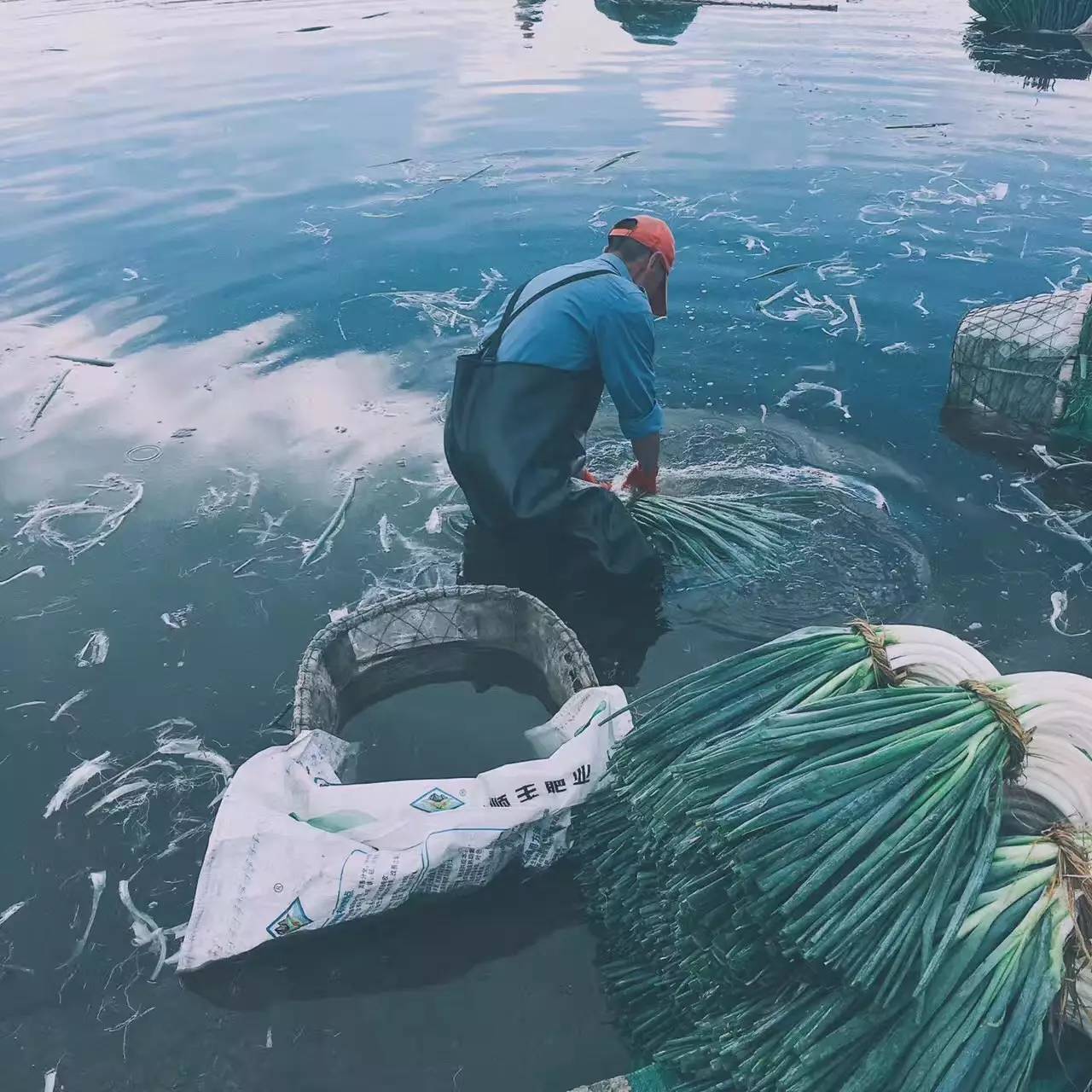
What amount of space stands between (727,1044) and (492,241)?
7731mm

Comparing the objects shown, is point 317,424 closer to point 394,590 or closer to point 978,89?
point 394,590

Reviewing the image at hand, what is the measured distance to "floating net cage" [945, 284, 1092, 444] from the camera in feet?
18.0

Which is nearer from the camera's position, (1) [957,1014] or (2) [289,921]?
(1) [957,1014]

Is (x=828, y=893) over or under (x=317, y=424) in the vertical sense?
over

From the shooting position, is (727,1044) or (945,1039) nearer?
(945,1039)

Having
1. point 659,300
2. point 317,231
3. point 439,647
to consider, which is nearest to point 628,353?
point 659,300

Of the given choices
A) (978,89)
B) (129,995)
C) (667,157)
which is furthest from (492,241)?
(978,89)

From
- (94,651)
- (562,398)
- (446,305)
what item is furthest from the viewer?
(446,305)

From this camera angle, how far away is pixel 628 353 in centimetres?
411

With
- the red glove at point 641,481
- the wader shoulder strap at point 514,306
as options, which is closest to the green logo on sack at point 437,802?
the wader shoulder strap at point 514,306

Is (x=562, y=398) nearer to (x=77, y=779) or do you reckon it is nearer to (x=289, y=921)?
(x=289, y=921)

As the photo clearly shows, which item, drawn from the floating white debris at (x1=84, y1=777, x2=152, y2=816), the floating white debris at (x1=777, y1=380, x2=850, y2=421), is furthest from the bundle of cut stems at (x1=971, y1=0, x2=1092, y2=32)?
the floating white debris at (x1=84, y1=777, x2=152, y2=816)

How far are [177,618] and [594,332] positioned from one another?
2.69 m

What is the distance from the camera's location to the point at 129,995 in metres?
3.04
